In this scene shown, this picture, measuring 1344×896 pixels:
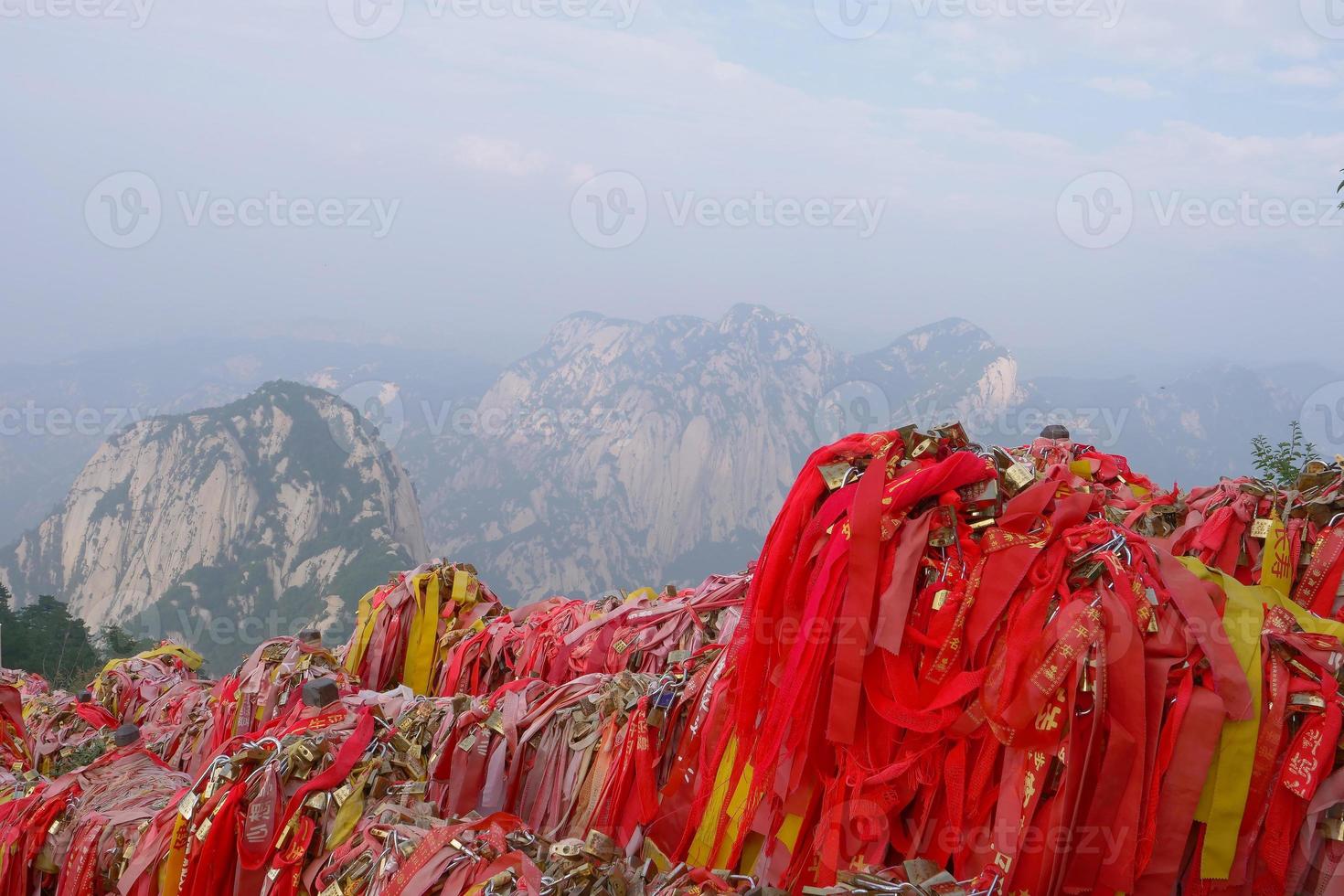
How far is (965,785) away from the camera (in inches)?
104

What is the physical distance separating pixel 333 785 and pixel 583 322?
101 meters

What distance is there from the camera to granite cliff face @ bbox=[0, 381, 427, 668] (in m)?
51.7

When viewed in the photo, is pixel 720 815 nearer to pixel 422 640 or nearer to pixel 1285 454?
pixel 422 640

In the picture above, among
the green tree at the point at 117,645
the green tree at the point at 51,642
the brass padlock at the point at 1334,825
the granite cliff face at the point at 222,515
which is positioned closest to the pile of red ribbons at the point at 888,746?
the brass padlock at the point at 1334,825

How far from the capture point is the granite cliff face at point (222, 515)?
A: 2035 inches

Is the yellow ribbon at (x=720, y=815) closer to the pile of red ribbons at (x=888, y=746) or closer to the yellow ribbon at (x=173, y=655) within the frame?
the pile of red ribbons at (x=888, y=746)

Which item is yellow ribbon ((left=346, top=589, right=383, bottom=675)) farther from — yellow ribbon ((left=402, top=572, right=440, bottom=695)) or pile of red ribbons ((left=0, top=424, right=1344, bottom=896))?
pile of red ribbons ((left=0, top=424, right=1344, bottom=896))

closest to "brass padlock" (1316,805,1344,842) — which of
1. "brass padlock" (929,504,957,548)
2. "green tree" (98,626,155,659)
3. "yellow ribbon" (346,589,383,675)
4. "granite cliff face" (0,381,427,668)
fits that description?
"brass padlock" (929,504,957,548)

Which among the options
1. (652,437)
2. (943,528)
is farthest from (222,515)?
(943,528)

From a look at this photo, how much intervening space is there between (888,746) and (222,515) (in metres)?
61.5

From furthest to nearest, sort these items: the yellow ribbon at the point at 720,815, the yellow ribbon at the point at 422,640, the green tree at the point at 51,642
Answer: the green tree at the point at 51,642, the yellow ribbon at the point at 422,640, the yellow ribbon at the point at 720,815

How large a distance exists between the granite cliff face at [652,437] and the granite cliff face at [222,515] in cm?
1640

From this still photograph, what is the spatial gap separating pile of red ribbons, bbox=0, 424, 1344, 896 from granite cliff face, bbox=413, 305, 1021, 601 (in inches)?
2334

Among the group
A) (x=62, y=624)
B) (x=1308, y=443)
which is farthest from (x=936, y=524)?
(x=62, y=624)
